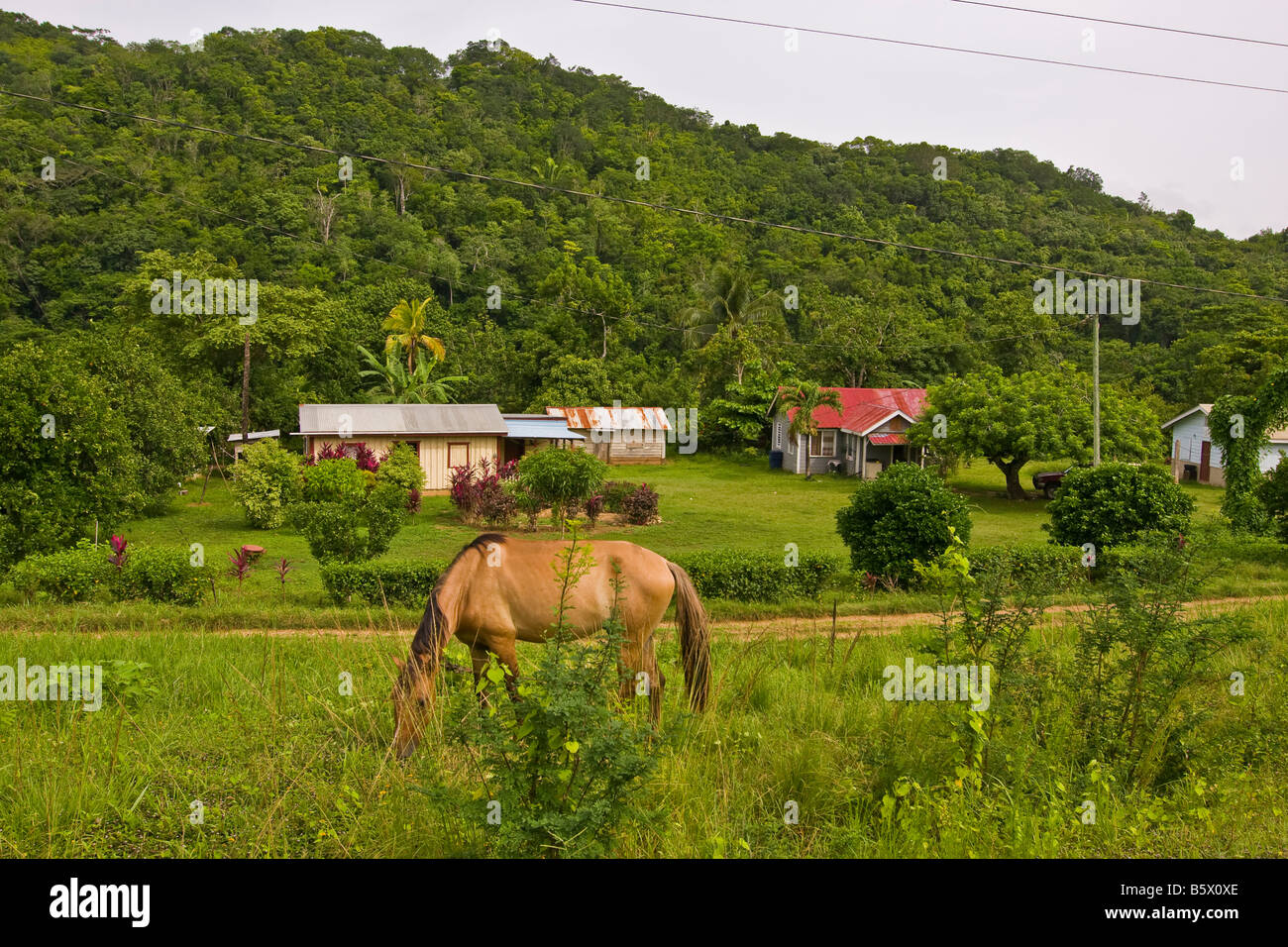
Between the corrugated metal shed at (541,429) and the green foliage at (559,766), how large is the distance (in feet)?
100

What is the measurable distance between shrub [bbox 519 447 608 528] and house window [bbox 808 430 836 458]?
56.5ft

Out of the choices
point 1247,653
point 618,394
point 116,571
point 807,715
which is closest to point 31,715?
point 807,715

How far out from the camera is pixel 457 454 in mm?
31531

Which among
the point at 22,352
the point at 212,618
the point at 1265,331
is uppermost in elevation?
the point at 1265,331

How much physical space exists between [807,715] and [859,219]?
6713cm

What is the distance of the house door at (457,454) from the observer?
103ft

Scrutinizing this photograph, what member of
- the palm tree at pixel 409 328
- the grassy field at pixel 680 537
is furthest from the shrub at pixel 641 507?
the palm tree at pixel 409 328

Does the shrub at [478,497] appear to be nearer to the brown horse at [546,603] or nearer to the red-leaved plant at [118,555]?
the red-leaved plant at [118,555]

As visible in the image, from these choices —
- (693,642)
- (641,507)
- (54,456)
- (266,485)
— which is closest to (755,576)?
(693,642)

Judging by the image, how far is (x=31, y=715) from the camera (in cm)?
557

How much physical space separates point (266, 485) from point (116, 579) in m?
10.9

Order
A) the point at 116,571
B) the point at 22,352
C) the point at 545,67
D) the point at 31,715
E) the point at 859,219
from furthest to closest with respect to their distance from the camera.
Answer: the point at 545,67 < the point at 859,219 < the point at 22,352 < the point at 116,571 < the point at 31,715

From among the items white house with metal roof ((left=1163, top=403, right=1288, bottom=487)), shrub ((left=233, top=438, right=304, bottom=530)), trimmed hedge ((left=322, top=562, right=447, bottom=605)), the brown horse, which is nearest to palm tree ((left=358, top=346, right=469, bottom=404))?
shrub ((left=233, top=438, right=304, bottom=530))
